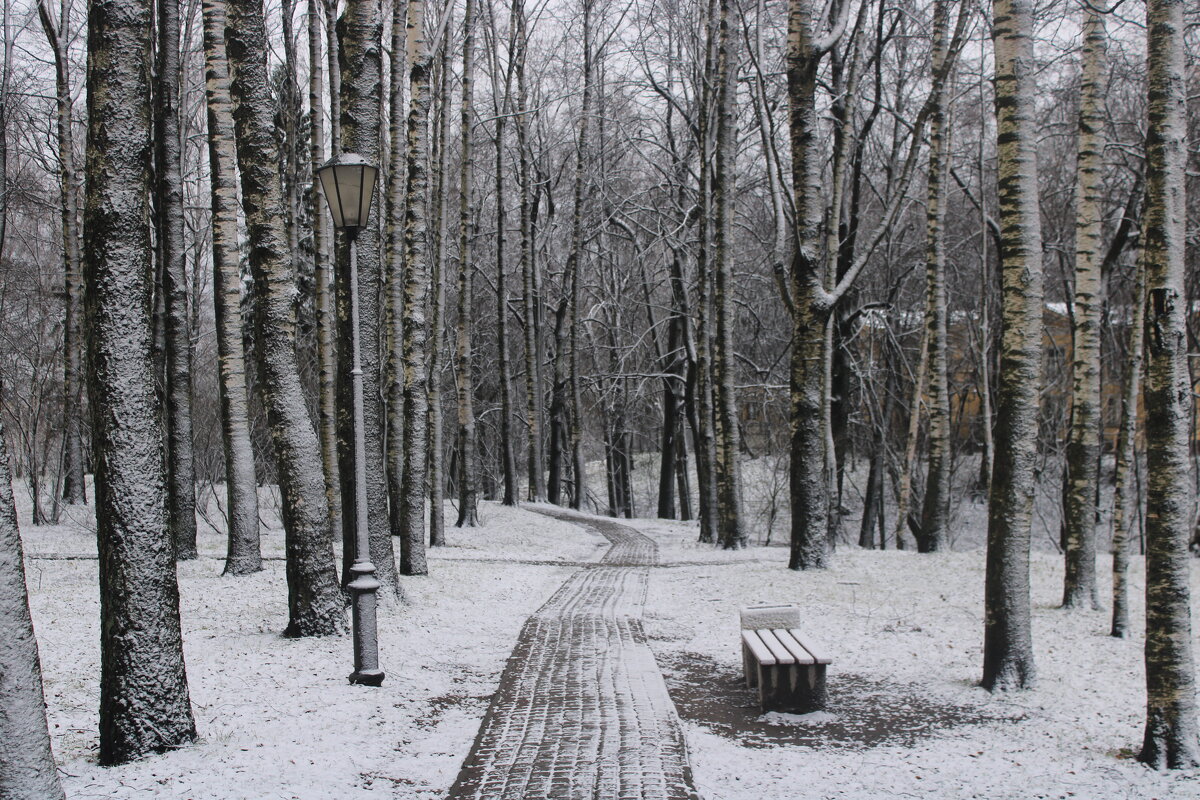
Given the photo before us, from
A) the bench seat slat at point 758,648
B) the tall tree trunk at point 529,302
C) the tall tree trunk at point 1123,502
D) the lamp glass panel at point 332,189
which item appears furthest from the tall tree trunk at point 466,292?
the bench seat slat at point 758,648

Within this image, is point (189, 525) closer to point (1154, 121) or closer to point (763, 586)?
point (763, 586)

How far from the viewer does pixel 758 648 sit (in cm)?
609

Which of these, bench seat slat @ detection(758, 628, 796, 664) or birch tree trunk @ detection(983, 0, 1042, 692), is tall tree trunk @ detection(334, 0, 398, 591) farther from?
birch tree trunk @ detection(983, 0, 1042, 692)

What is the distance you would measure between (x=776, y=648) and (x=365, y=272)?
526cm

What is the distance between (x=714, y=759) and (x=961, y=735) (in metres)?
1.63

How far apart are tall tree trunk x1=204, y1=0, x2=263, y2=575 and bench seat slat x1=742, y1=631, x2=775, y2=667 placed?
21.1 ft

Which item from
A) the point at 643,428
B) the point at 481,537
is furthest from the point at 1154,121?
the point at 643,428

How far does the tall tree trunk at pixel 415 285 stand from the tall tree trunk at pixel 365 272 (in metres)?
1.21

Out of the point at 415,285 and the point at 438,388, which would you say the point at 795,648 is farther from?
the point at 438,388

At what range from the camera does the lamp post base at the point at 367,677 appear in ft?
20.4

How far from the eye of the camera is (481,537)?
17.4 metres

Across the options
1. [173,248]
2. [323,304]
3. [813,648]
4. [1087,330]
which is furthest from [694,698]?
[173,248]

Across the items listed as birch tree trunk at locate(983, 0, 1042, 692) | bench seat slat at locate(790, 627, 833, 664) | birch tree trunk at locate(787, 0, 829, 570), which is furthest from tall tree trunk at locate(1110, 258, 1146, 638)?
bench seat slat at locate(790, 627, 833, 664)

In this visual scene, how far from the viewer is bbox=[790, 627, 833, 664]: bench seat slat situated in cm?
576
